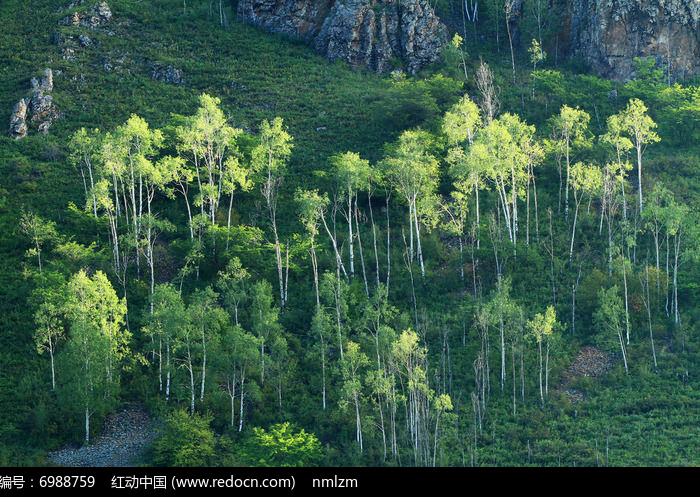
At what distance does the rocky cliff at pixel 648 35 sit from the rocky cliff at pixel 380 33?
18381 mm

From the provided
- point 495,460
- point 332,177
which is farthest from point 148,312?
point 495,460

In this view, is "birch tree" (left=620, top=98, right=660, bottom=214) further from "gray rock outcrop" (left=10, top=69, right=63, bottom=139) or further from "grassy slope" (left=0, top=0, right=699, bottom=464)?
"gray rock outcrop" (left=10, top=69, right=63, bottom=139)

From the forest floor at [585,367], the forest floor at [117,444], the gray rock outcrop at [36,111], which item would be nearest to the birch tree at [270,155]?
the forest floor at [117,444]

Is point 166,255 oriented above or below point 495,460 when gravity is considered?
above

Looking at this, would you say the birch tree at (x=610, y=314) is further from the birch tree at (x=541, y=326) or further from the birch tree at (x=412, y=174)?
the birch tree at (x=412, y=174)

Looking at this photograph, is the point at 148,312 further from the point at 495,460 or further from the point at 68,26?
the point at 68,26

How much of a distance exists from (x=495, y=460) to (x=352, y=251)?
23.2m

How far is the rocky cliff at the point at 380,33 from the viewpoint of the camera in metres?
100

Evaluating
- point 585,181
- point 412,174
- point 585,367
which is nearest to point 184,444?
point 585,367

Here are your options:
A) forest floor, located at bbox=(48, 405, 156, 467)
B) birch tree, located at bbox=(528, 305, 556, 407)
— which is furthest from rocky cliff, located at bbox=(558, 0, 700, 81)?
forest floor, located at bbox=(48, 405, 156, 467)

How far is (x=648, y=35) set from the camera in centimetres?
9406

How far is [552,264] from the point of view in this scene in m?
67.7

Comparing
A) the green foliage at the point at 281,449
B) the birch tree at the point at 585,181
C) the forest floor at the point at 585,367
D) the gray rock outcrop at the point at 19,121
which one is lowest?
the green foliage at the point at 281,449
